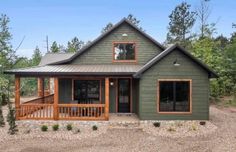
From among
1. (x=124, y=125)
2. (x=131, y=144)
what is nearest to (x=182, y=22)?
(x=124, y=125)

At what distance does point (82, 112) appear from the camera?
52.6 feet

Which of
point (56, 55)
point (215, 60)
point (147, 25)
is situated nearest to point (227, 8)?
point (215, 60)

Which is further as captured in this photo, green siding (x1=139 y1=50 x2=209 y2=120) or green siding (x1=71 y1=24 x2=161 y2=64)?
green siding (x1=71 y1=24 x2=161 y2=64)

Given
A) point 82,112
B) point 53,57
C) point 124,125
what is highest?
point 53,57

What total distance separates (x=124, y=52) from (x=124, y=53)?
0.07 metres

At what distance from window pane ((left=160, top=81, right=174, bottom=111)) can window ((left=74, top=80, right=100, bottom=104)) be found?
4381mm

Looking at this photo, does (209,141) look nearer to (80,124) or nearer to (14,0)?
(80,124)

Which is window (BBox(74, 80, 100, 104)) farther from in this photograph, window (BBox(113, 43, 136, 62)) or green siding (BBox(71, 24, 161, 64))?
window (BBox(113, 43, 136, 62))

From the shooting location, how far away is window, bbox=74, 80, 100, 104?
17.0 metres

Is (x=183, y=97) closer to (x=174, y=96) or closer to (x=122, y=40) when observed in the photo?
(x=174, y=96)

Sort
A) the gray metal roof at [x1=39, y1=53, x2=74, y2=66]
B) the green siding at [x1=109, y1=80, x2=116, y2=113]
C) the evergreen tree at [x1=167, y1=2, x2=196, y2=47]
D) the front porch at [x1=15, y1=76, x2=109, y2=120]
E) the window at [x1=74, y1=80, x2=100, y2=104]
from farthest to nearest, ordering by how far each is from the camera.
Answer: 1. the evergreen tree at [x1=167, y1=2, x2=196, y2=47]
2. the gray metal roof at [x1=39, y1=53, x2=74, y2=66]
3. the green siding at [x1=109, y1=80, x2=116, y2=113]
4. the window at [x1=74, y1=80, x2=100, y2=104]
5. the front porch at [x1=15, y1=76, x2=109, y2=120]

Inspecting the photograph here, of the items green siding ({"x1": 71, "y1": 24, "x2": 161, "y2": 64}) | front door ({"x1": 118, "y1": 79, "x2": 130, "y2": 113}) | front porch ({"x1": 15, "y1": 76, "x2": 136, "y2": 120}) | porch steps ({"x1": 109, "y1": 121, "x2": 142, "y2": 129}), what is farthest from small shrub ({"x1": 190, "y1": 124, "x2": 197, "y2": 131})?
green siding ({"x1": 71, "y1": 24, "x2": 161, "y2": 64})

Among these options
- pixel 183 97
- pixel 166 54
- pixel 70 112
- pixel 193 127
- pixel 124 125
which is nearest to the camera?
pixel 193 127

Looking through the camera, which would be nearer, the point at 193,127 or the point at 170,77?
the point at 193,127
